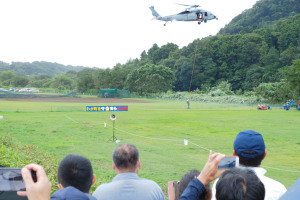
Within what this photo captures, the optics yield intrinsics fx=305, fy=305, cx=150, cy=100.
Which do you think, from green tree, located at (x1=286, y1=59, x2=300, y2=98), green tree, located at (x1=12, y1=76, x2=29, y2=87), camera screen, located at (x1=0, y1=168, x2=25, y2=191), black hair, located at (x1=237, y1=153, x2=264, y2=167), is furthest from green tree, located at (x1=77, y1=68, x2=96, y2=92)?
camera screen, located at (x1=0, y1=168, x2=25, y2=191)

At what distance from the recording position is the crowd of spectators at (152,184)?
2142mm

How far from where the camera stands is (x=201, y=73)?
331ft

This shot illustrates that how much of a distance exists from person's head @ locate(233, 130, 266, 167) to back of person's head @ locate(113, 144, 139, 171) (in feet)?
3.69

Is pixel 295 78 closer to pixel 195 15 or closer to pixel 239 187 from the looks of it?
pixel 195 15

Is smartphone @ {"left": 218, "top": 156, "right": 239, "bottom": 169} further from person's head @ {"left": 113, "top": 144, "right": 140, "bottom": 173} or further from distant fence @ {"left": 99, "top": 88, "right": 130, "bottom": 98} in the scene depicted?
distant fence @ {"left": 99, "top": 88, "right": 130, "bottom": 98}

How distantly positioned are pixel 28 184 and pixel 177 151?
40.7 feet

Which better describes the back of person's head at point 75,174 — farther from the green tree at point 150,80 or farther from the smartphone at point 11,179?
the green tree at point 150,80

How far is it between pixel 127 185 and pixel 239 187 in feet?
4.49

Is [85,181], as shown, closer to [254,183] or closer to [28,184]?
[28,184]

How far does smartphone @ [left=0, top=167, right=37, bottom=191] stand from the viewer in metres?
2.19

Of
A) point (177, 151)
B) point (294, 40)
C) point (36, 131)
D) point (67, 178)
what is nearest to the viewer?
point (67, 178)

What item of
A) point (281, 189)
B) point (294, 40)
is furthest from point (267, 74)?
point (281, 189)

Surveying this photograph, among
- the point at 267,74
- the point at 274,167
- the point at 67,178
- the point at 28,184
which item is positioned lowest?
the point at 274,167

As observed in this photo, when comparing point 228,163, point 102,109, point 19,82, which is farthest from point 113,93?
point 228,163
